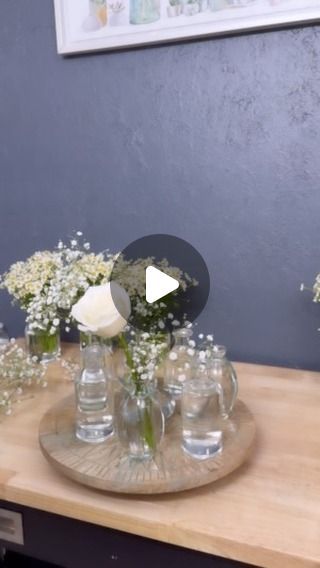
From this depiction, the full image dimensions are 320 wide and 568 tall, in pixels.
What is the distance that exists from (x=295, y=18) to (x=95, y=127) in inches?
23.3

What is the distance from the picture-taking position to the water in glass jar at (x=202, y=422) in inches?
31.2

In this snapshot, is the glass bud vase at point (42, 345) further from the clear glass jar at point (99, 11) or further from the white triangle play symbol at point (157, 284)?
the clear glass jar at point (99, 11)

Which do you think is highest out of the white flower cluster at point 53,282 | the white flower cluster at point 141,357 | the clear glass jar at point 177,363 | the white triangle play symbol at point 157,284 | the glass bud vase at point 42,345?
the white triangle play symbol at point 157,284

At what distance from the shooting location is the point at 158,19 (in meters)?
1.21

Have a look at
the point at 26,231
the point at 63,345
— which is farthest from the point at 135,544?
the point at 26,231

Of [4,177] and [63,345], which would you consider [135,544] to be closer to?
[63,345]

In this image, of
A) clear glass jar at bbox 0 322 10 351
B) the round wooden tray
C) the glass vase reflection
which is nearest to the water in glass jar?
the round wooden tray

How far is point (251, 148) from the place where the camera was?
3.93ft

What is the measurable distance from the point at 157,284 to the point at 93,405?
26 centimetres

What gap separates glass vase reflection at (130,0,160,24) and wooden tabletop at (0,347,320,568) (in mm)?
1034

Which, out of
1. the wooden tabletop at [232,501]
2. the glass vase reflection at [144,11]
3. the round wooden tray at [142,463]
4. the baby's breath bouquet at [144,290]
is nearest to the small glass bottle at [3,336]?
the wooden tabletop at [232,501]
